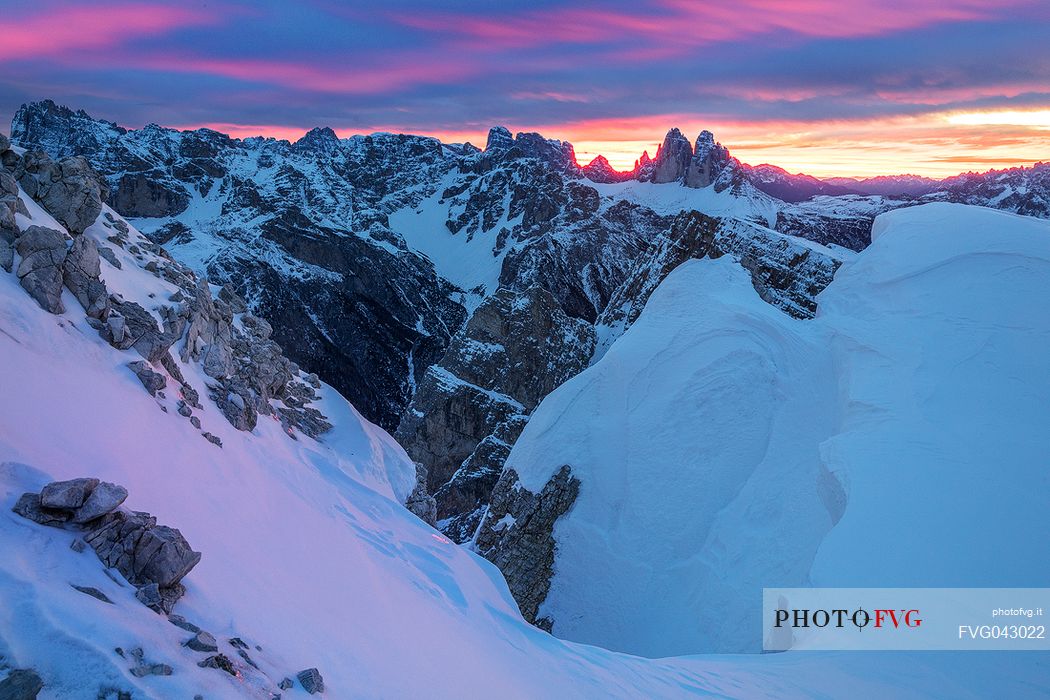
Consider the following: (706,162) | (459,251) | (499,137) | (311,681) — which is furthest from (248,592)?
(499,137)

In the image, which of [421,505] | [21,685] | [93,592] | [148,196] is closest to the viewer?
[21,685]

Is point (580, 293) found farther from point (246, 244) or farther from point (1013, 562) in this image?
point (1013, 562)

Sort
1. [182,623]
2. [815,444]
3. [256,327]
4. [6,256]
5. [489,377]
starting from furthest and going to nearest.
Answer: [489,377] → [256,327] → [815,444] → [6,256] → [182,623]

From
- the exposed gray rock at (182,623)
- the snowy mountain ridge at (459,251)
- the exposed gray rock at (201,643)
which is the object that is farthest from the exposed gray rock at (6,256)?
the exposed gray rock at (201,643)

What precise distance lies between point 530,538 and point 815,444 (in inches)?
358

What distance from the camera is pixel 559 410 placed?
2412 cm

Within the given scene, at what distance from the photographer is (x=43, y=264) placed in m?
10.3

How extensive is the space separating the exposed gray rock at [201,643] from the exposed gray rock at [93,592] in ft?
2.21

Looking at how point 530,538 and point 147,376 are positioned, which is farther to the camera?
point 530,538

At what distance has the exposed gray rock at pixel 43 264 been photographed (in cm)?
992

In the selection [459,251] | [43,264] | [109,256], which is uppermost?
[459,251]

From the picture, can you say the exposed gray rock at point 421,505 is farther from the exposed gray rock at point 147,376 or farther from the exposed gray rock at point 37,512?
the exposed gray rock at point 37,512

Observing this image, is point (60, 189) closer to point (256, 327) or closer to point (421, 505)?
point (256, 327)

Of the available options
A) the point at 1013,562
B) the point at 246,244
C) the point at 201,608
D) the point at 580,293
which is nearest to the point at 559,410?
the point at 1013,562
